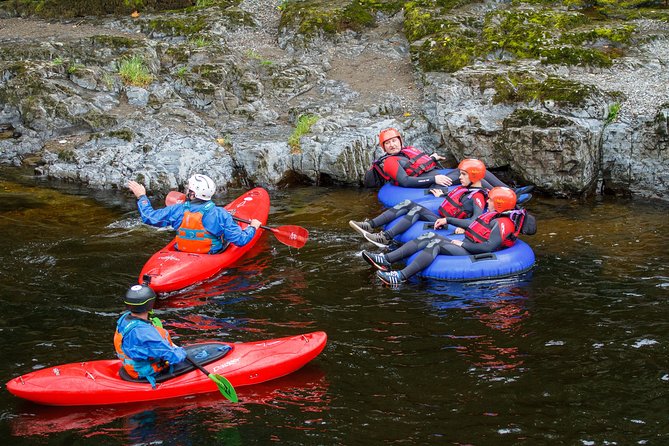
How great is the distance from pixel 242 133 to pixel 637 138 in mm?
6037

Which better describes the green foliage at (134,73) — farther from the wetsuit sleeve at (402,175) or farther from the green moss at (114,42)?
the wetsuit sleeve at (402,175)

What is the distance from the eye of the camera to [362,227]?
9.13 meters

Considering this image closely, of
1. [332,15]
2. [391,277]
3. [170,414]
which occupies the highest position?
[332,15]

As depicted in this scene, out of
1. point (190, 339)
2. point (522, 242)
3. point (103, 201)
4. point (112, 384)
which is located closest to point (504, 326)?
point (522, 242)

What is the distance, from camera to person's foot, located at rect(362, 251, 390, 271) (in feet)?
26.2

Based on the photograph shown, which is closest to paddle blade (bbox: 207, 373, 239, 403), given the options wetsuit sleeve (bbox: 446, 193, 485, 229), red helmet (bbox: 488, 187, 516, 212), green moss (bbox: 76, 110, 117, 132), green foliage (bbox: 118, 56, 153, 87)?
red helmet (bbox: 488, 187, 516, 212)

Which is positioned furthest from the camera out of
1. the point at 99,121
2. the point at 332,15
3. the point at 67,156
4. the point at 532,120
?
the point at 332,15

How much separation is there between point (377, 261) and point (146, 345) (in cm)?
327

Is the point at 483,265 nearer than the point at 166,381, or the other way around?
the point at 166,381

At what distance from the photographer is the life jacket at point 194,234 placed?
802 cm

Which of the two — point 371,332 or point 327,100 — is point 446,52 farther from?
point 371,332

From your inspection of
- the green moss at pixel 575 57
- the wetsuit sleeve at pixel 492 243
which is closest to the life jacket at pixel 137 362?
the wetsuit sleeve at pixel 492 243

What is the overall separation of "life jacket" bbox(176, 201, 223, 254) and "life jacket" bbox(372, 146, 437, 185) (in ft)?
10.3

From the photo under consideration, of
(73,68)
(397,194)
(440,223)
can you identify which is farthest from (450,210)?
Result: (73,68)
